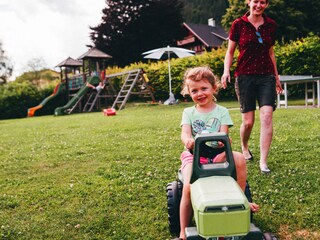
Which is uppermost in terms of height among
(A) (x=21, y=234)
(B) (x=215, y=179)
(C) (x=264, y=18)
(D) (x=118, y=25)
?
(D) (x=118, y=25)

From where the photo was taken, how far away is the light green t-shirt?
3133 mm

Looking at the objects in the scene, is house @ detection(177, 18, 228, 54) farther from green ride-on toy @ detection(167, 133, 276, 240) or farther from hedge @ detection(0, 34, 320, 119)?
green ride-on toy @ detection(167, 133, 276, 240)

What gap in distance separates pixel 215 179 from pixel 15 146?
6.85 m

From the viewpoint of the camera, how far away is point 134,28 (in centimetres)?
3644

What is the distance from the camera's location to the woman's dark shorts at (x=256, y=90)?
15.2ft

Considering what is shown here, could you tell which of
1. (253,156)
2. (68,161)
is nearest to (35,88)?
(68,161)

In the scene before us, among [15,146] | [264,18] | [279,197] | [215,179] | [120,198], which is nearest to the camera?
[215,179]

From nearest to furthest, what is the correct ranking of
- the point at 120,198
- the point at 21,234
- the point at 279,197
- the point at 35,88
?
the point at 21,234 → the point at 279,197 → the point at 120,198 → the point at 35,88

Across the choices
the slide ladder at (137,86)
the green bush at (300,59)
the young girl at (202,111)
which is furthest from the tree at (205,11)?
the young girl at (202,111)

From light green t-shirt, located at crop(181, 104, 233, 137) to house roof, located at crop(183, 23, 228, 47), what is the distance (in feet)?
128

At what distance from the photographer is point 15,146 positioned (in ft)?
27.0

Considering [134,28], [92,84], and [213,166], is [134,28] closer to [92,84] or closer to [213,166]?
[92,84]

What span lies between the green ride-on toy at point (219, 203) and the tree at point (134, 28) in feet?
112

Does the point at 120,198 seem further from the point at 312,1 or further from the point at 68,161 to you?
the point at 312,1
